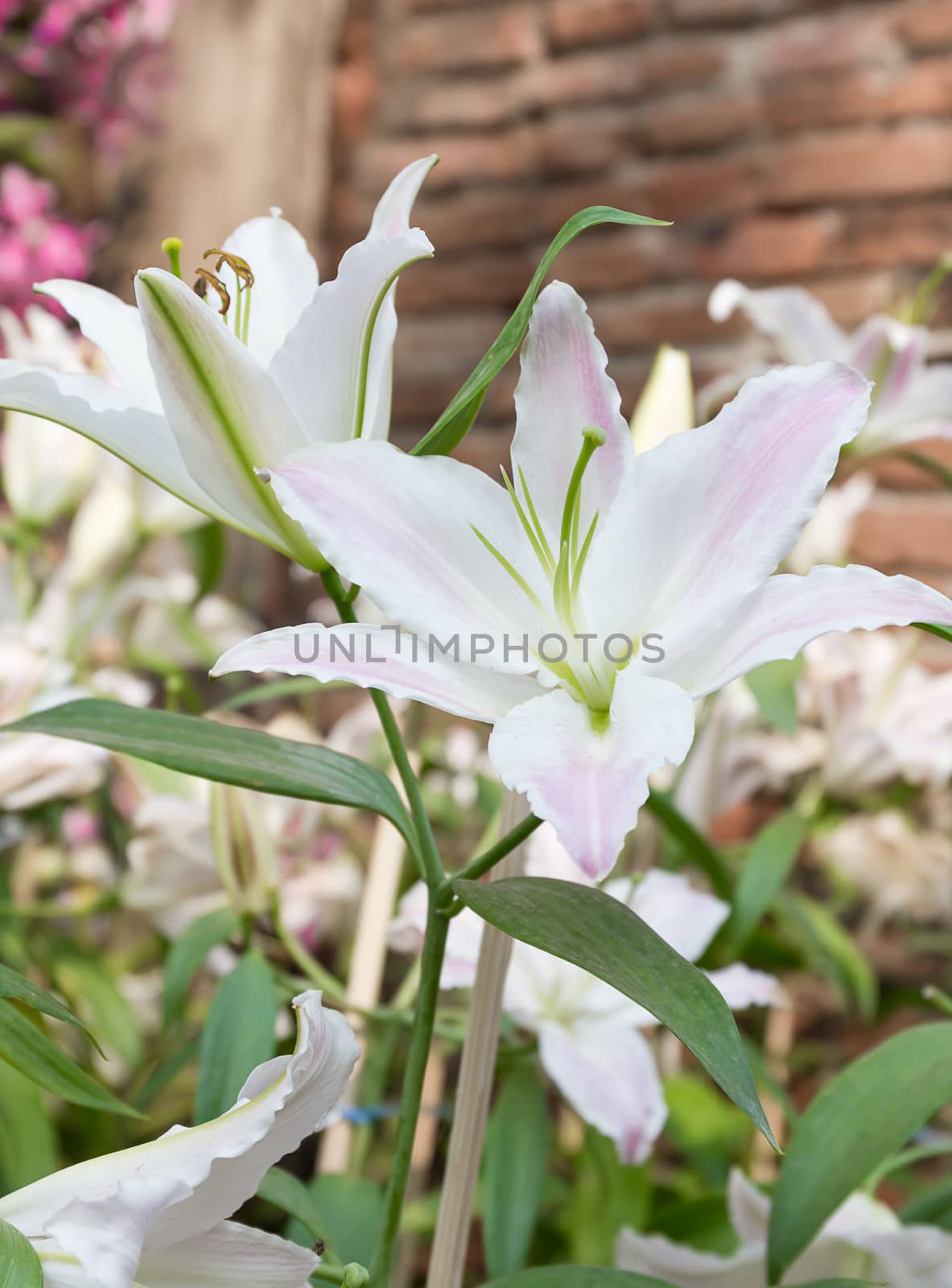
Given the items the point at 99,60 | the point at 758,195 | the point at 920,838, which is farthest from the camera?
the point at 99,60

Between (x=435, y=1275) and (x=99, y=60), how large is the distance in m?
1.30

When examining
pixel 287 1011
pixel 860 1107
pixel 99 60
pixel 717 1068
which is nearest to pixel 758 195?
pixel 99 60

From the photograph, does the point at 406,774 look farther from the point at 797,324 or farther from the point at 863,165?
the point at 863,165

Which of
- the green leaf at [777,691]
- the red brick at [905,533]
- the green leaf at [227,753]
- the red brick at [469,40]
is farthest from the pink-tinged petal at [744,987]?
the red brick at [469,40]

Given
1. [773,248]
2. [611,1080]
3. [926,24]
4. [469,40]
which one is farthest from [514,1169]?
[469,40]

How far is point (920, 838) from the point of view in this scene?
2.87 ft

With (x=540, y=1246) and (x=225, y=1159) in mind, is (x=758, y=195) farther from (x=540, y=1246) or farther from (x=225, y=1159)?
(x=225, y=1159)

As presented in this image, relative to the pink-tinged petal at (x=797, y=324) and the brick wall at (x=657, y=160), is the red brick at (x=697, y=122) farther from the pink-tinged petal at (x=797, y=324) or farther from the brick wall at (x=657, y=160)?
the pink-tinged petal at (x=797, y=324)

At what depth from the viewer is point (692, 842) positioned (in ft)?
1.91

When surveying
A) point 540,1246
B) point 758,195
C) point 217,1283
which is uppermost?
point 758,195

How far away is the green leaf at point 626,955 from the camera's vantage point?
9.6 inches

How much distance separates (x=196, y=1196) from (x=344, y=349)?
0.62 ft

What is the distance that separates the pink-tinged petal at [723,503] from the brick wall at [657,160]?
866mm

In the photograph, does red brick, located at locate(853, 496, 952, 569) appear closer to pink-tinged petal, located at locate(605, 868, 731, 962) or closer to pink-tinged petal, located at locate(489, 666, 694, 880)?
pink-tinged petal, located at locate(605, 868, 731, 962)
